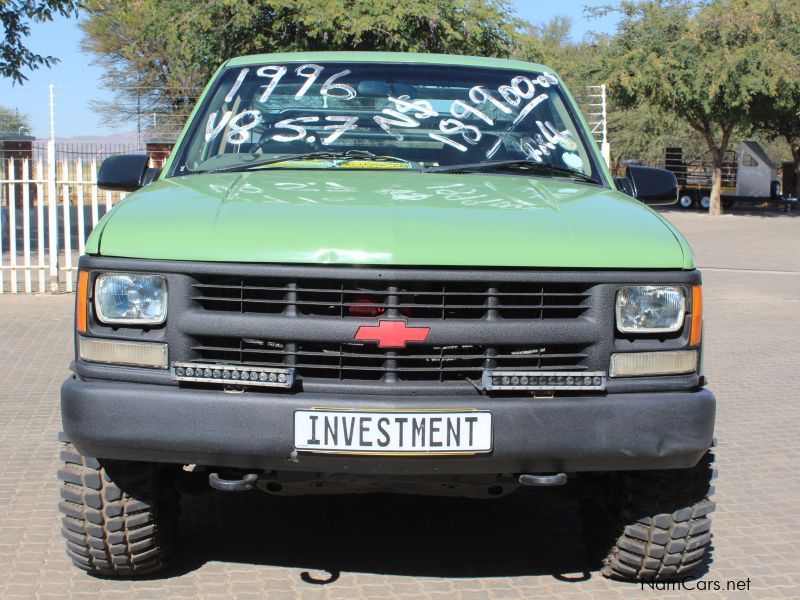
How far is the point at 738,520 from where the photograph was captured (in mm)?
4867

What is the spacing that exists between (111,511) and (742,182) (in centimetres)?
4122

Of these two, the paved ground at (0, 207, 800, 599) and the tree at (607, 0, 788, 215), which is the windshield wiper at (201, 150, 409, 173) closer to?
the paved ground at (0, 207, 800, 599)

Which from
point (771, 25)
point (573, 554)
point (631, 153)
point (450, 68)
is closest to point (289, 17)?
point (450, 68)

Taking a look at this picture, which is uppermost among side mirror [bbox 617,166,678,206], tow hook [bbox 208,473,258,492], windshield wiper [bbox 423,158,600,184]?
windshield wiper [bbox 423,158,600,184]

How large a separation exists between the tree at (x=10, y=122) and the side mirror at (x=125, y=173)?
26026mm

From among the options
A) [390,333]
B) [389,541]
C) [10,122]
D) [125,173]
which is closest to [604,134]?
[10,122]

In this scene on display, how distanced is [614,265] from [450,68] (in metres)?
2.03

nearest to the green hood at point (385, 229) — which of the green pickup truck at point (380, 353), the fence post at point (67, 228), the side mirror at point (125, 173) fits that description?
the green pickup truck at point (380, 353)

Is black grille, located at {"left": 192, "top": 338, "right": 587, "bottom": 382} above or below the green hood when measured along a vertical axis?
below

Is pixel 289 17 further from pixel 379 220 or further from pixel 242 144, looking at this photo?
pixel 379 220

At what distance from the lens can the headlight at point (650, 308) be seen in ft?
11.3

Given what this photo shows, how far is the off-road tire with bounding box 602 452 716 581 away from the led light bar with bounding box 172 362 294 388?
51.9 inches

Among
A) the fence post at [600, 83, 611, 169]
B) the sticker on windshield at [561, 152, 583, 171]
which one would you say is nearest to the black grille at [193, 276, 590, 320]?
the sticker on windshield at [561, 152, 583, 171]

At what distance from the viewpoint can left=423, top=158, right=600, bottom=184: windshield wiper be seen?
4.36 metres
